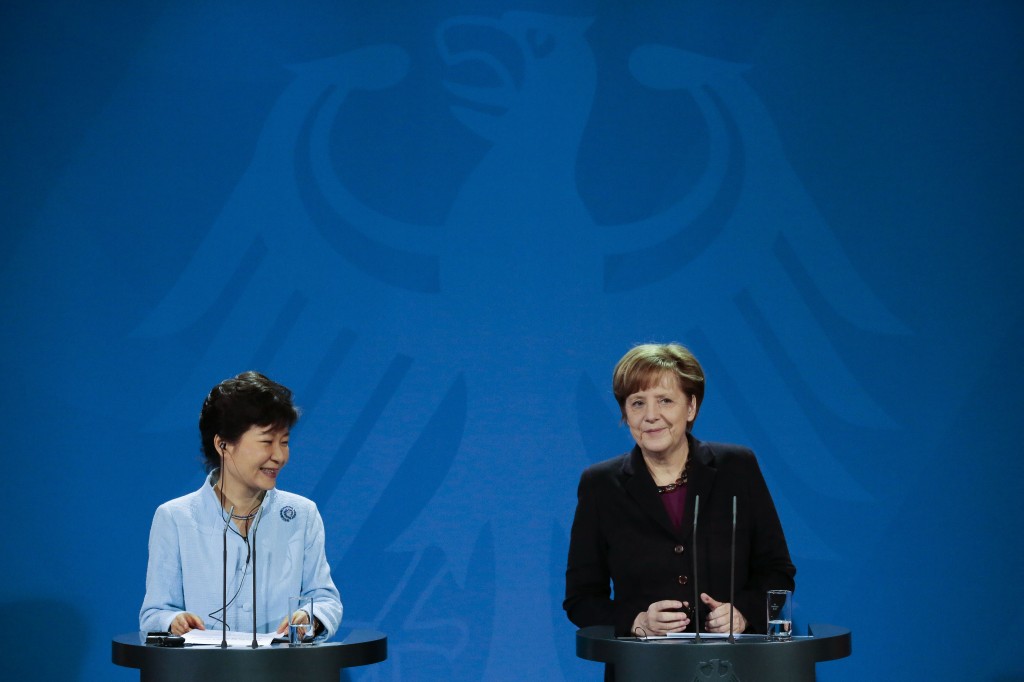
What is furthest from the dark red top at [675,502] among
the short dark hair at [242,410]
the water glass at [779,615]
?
the short dark hair at [242,410]

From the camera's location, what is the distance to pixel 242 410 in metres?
2.89

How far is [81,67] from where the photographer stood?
4.07 m

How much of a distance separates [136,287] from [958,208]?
9.65ft

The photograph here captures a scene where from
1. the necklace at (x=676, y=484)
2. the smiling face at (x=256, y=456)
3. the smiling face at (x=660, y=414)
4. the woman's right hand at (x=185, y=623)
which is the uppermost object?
the smiling face at (x=660, y=414)

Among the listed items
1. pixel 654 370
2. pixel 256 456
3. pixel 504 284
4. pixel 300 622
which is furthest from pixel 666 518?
pixel 504 284

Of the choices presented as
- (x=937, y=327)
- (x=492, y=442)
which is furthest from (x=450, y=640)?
(x=937, y=327)

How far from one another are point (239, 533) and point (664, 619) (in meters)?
1.11

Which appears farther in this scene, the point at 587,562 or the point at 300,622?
the point at 587,562

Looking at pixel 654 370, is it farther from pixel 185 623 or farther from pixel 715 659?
pixel 185 623

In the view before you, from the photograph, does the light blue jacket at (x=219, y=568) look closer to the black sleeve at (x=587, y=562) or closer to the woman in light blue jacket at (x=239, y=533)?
the woman in light blue jacket at (x=239, y=533)

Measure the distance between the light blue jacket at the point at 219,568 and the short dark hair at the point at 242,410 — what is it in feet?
0.48

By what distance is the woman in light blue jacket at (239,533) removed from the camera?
2859 mm

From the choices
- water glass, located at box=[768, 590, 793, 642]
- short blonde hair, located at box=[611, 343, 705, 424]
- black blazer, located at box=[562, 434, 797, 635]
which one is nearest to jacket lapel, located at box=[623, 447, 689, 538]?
black blazer, located at box=[562, 434, 797, 635]

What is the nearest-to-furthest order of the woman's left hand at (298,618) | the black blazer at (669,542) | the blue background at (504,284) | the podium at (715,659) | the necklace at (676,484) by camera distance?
the podium at (715,659)
the woman's left hand at (298,618)
the black blazer at (669,542)
the necklace at (676,484)
the blue background at (504,284)
